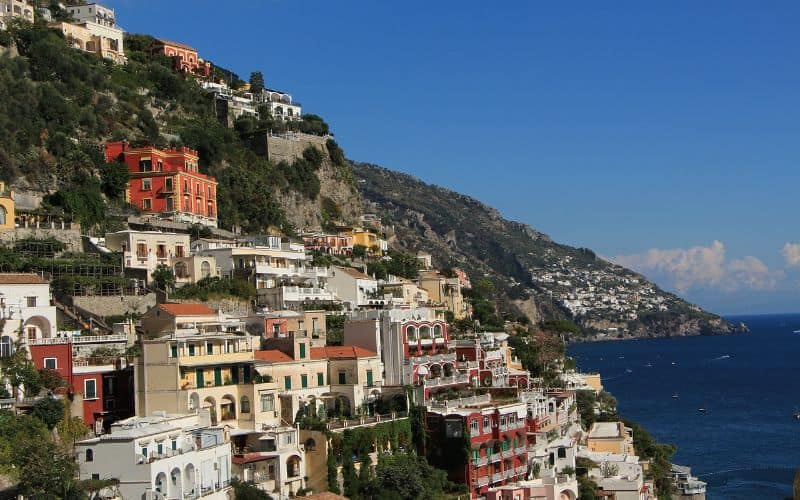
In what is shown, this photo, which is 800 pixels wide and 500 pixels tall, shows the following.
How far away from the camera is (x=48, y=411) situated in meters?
38.5

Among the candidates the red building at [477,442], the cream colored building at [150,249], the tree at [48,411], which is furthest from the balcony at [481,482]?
the cream colored building at [150,249]

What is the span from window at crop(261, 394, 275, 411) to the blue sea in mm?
36611

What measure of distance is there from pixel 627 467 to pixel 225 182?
36792mm

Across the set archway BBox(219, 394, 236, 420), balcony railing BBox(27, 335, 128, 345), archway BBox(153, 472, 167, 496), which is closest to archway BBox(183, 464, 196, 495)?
archway BBox(153, 472, 167, 496)

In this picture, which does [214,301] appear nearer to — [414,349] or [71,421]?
A: [414,349]

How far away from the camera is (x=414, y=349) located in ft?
177

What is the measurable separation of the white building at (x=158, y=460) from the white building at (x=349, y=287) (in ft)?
92.7

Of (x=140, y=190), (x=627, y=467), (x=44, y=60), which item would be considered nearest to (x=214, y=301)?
(x=140, y=190)

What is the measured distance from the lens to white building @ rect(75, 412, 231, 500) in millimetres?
35250

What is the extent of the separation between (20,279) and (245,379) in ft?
32.0

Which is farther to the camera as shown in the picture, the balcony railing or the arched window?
the balcony railing

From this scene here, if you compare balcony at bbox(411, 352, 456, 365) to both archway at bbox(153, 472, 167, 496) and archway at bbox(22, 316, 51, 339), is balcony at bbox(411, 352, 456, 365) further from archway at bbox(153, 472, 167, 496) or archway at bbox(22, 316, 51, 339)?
archway at bbox(153, 472, 167, 496)

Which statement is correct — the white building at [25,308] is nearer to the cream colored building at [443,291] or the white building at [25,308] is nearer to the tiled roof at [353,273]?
the tiled roof at [353,273]

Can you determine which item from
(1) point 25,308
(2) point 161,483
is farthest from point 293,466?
(1) point 25,308
